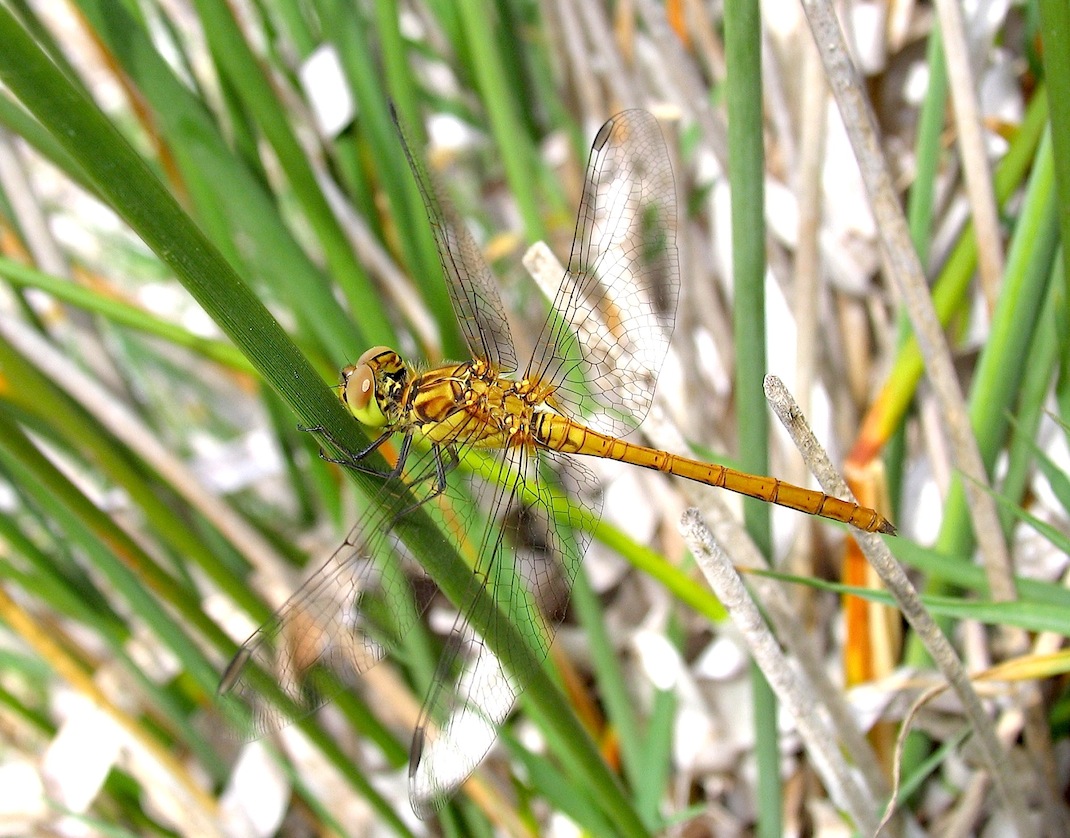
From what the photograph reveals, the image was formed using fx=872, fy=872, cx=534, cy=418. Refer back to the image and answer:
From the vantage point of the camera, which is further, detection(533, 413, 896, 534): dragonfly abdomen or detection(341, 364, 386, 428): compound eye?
detection(341, 364, 386, 428): compound eye

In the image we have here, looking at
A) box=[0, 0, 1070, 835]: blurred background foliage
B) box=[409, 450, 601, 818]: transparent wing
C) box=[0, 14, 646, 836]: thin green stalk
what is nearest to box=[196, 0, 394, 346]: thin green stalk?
box=[0, 0, 1070, 835]: blurred background foliage

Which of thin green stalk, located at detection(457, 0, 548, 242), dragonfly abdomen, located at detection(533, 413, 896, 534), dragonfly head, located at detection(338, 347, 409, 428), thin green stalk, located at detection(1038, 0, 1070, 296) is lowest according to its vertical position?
dragonfly abdomen, located at detection(533, 413, 896, 534)

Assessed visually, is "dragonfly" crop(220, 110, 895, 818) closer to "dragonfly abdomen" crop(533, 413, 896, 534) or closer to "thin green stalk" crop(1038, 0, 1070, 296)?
"dragonfly abdomen" crop(533, 413, 896, 534)

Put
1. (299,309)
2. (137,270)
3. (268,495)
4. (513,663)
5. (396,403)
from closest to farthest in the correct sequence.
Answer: (513,663) → (396,403) → (299,309) → (268,495) → (137,270)

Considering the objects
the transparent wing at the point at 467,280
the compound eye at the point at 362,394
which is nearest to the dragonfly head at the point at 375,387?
the compound eye at the point at 362,394

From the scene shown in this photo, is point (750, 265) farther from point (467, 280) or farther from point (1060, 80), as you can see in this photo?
point (467, 280)

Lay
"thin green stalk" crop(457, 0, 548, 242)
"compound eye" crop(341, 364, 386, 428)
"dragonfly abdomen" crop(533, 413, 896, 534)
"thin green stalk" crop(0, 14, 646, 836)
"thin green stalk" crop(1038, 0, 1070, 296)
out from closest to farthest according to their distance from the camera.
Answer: "thin green stalk" crop(0, 14, 646, 836) → "thin green stalk" crop(1038, 0, 1070, 296) → "dragonfly abdomen" crop(533, 413, 896, 534) → "compound eye" crop(341, 364, 386, 428) → "thin green stalk" crop(457, 0, 548, 242)

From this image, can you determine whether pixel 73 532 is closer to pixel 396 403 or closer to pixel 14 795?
pixel 396 403

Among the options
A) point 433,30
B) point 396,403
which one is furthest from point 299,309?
point 433,30
